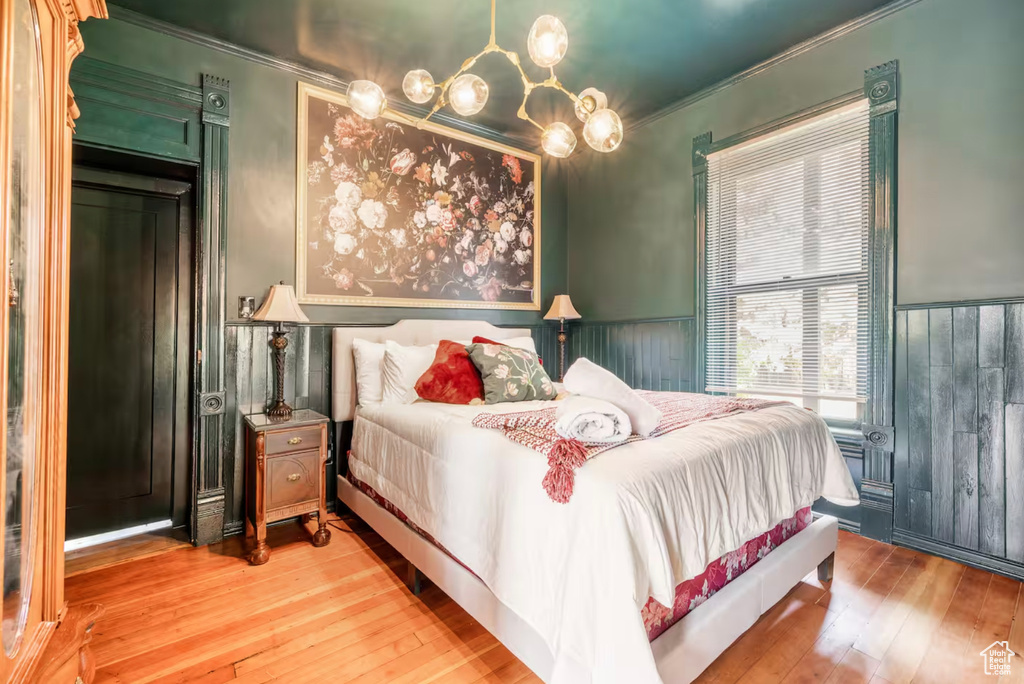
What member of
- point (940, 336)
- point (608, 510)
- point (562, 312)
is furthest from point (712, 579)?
point (562, 312)

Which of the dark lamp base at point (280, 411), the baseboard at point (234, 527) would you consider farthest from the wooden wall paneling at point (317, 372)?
the baseboard at point (234, 527)

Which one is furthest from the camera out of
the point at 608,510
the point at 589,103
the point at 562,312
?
the point at 562,312

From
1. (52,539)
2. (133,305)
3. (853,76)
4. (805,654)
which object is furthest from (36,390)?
(853,76)

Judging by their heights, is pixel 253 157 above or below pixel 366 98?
above

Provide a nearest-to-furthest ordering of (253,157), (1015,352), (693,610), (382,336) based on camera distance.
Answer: (693,610)
(1015,352)
(253,157)
(382,336)

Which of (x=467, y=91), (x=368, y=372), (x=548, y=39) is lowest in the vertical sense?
(x=368, y=372)

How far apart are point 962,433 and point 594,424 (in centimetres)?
218

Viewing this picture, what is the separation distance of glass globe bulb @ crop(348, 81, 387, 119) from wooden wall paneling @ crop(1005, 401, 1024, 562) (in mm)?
3089

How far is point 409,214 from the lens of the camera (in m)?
3.31

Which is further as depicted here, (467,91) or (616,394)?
(467,91)

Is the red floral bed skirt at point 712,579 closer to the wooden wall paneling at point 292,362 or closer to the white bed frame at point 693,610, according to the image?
the white bed frame at point 693,610

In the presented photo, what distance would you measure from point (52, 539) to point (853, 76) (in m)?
3.98

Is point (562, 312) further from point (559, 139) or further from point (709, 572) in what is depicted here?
point (709, 572)

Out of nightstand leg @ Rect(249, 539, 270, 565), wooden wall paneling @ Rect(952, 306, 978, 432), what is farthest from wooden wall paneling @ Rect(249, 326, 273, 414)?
wooden wall paneling @ Rect(952, 306, 978, 432)
